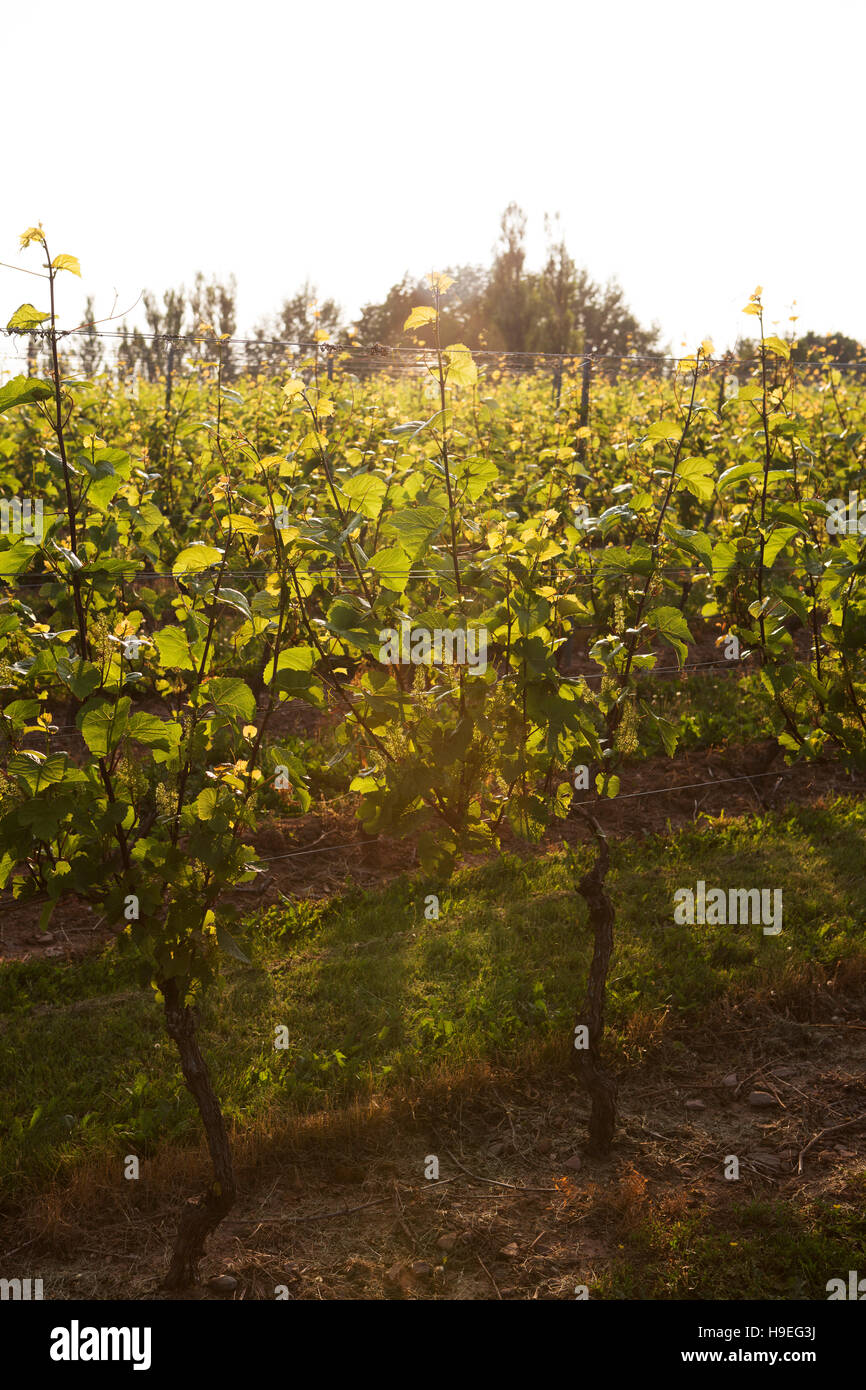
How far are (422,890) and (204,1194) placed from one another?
7.35 ft

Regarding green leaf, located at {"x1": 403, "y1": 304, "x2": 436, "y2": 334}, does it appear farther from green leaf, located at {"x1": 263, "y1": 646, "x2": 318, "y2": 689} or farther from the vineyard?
green leaf, located at {"x1": 263, "y1": 646, "x2": 318, "y2": 689}

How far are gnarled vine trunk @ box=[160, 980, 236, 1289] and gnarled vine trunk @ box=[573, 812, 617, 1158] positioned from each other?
126 cm

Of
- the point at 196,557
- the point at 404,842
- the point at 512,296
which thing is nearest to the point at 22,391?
the point at 196,557

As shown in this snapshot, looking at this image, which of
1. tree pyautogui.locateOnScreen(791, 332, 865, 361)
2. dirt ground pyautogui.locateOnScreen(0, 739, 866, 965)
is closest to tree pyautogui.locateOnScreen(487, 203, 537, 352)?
tree pyautogui.locateOnScreen(791, 332, 865, 361)

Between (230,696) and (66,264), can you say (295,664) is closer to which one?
(230,696)

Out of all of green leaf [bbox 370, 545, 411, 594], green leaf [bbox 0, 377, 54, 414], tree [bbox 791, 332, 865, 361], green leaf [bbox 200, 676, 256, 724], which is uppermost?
tree [bbox 791, 332, 865, 361]

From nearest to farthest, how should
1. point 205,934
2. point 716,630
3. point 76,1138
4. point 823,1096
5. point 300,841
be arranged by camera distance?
1. point 205,934
2. point 76,1138
3. point 823,1096
4. point 300,841
5. point 716,630

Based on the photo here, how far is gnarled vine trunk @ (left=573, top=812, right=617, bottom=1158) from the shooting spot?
3535mm

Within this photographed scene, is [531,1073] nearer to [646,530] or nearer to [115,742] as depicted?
[646,530]

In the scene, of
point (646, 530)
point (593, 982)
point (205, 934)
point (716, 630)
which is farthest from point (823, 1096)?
point (716, 630)

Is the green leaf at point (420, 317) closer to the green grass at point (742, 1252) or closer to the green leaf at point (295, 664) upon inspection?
the green leaf at point (295, 664)

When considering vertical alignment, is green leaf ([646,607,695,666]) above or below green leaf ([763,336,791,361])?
below
